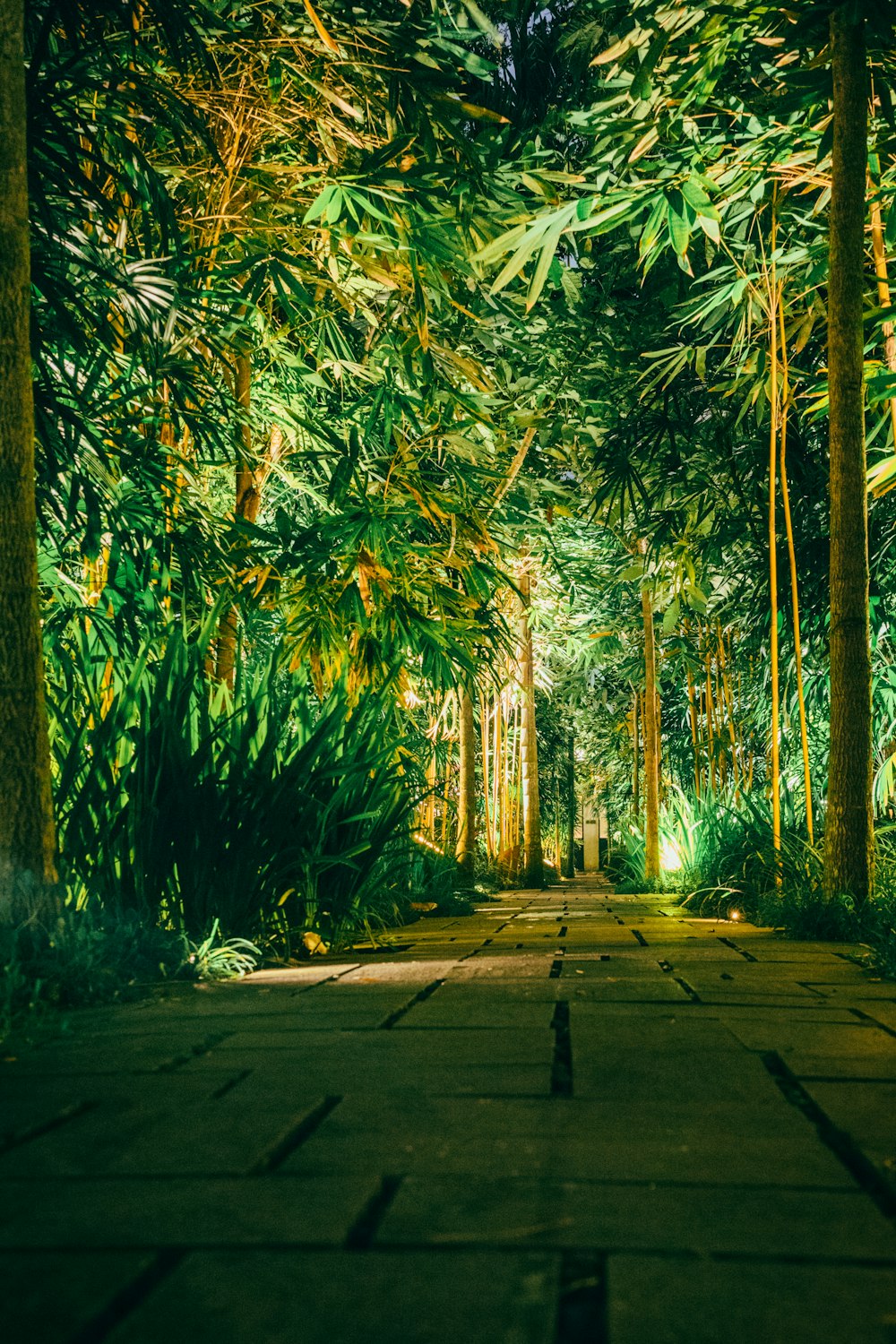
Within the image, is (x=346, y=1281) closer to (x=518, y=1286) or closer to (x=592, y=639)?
(x=518, y=1286)

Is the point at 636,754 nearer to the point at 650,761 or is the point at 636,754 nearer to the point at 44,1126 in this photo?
the point at 650,761

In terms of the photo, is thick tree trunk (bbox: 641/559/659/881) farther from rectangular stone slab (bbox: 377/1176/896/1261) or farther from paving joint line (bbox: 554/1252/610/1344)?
paving joint line (bbox: 554/1252/610/1344)

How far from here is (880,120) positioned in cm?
478

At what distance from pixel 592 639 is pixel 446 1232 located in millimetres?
12193

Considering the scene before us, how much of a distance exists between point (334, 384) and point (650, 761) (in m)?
6.01

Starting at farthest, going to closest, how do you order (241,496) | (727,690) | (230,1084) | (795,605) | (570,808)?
(570,808), (727,690), (241,496), (795,605), (230,1084)

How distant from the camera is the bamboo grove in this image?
3.00 metres

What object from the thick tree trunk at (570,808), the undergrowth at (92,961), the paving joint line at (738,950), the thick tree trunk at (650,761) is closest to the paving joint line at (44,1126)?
the undergrowth at (92,961)

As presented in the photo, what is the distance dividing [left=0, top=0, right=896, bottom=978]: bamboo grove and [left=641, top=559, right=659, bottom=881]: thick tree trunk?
337cm

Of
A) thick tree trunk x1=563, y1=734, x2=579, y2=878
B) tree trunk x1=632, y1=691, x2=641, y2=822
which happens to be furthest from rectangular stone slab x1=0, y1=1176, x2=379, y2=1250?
thick tree trunk x1=563, y1=734, x2=579, y2=878

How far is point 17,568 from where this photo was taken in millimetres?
2518

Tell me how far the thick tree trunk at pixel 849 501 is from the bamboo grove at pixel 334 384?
14mm

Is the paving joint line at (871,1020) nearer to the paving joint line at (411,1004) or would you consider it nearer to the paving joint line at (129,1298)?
the paving joint line at (411,1004)

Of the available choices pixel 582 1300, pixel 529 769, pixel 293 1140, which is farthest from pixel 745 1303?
pixel 529 769
